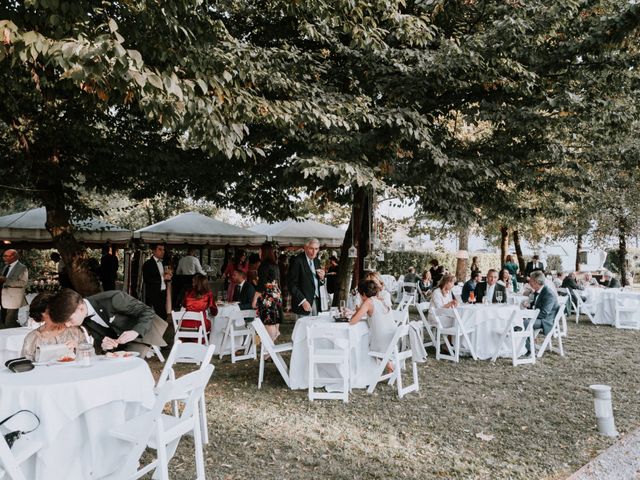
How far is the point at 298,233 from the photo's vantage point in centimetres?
1598

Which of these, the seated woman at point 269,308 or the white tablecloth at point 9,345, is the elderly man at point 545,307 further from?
the white tablecloth at point 9,345

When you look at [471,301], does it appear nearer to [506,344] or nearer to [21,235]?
[506,344]

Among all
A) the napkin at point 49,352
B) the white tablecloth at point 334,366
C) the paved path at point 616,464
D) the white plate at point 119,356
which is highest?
the napkin at point 49,352

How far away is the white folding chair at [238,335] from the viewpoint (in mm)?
8062

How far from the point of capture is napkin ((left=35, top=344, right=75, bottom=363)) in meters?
3.89

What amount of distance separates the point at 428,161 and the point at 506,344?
140 inches

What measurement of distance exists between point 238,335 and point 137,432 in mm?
4845

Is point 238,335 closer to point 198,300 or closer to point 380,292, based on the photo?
point 198,300

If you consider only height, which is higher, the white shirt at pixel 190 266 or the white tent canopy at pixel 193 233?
the white tent canopy at pixel 193 233

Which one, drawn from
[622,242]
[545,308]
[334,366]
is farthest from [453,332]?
[622,242]

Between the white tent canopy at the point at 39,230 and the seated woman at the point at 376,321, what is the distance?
8.19m

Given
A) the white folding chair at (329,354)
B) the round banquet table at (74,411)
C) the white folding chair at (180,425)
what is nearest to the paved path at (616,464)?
the white folding chair at (329,354)

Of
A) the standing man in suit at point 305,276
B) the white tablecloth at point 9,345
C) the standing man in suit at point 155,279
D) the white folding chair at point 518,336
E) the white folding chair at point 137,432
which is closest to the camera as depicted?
the white folding chair at point 137,432

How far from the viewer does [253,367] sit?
7793 millimetres
